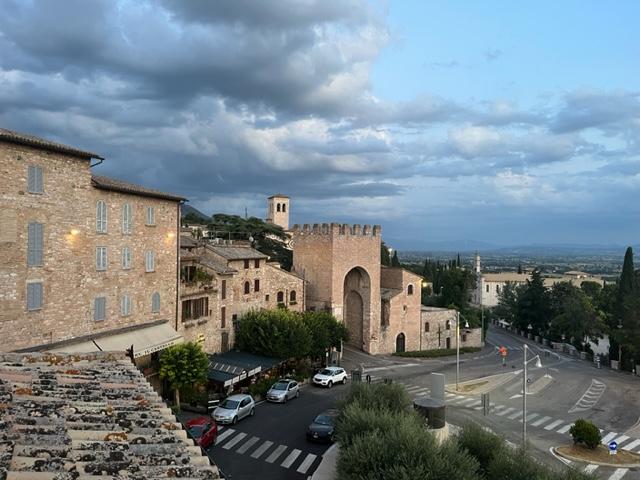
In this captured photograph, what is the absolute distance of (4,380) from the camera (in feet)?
34.4

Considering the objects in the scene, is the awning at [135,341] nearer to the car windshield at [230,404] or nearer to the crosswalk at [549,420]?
the car windshield at [230,404]

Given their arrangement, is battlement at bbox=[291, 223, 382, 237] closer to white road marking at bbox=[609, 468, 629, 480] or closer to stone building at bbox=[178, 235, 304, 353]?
stone building at bbox=[178, 235, 304, 353]

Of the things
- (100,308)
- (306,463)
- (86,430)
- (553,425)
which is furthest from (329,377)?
(86,430)

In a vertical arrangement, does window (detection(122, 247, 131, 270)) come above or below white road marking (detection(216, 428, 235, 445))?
above

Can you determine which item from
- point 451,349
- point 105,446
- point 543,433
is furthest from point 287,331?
point 105,446

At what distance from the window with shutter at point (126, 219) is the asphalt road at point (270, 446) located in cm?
1255

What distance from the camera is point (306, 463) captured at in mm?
22703

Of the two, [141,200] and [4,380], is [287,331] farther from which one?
[4,380]

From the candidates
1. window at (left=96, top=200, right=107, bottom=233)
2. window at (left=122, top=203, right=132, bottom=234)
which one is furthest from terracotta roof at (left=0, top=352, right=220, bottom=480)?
window at (left=122, top=203, right=132, bottom=234)

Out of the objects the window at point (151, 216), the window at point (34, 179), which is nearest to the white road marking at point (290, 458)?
the window at point (151, 216)

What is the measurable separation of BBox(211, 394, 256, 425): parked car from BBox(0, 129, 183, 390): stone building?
16.3ft

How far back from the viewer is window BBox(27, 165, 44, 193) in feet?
71.7

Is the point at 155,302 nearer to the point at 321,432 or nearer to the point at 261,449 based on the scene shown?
the point at 261,449

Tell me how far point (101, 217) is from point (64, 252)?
3.08 meters
